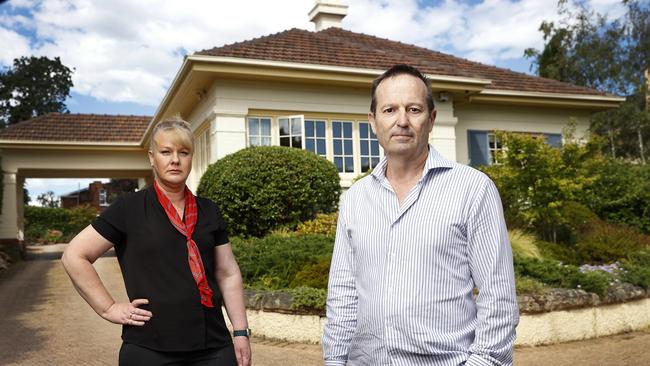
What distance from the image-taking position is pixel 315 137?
1316cm

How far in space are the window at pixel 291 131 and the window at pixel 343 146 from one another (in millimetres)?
921

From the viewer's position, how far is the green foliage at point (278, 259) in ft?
25.4

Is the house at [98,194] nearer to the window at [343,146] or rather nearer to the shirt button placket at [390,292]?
the window at [343,146]

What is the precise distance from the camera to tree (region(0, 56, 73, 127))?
52.4 meters

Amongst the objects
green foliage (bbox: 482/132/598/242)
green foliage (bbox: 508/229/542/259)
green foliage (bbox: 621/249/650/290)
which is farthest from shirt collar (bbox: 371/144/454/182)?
green foliage (bbox: 482/132/598/242)

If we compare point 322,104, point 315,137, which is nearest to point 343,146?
point 315,137

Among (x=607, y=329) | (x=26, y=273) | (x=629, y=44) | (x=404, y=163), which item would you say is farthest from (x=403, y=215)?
(x=629, y=44)

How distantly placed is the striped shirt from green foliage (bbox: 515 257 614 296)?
231 inches

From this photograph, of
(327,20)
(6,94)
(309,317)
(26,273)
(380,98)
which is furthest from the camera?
(6,94)

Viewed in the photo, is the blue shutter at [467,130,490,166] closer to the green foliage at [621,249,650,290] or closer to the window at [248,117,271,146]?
the window at [248,117,271,146]

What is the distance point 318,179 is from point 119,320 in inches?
350

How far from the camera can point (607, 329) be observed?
734cm

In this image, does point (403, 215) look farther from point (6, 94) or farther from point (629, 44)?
point (6, 94)

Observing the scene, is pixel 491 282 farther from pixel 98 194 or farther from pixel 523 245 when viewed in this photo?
pixel 98 194
